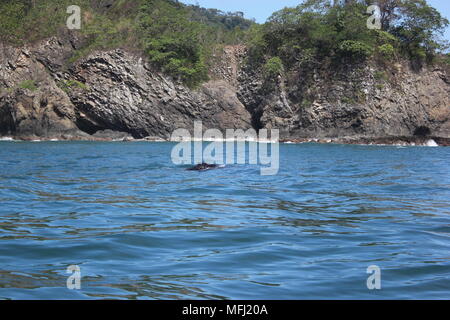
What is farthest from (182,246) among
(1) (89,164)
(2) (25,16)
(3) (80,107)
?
(2) (25,16)

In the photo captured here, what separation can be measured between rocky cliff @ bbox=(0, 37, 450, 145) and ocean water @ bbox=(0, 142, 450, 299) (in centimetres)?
2995

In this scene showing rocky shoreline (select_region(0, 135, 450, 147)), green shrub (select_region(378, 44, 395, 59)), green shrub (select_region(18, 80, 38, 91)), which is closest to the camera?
green shrub (select_region(18, 80, 38, 91))

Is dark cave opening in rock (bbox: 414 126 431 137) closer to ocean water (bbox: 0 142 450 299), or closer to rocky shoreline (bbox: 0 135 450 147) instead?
rocky shoreline (bbox: 0 135 450 147)

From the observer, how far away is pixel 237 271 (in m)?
5.04

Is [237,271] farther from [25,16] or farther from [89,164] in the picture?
[25,16]

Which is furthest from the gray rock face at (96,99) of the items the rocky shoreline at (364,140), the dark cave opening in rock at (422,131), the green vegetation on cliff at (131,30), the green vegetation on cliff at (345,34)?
the dark cave opening in rock at (422,131)

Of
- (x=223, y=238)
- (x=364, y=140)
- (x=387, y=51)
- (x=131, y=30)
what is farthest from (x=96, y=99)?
(x=223, y=238)

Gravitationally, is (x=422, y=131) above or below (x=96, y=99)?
below

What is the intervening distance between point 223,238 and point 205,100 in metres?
38.7

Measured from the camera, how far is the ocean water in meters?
4.54

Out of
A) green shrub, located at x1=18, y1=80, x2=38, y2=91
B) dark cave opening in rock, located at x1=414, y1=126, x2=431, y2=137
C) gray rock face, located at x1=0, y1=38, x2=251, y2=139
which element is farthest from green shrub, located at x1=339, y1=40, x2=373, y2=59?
green shrub, located at x1=18, y1=80, x2=38, y2=91

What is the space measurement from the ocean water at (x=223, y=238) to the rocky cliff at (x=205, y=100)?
98.3 feet

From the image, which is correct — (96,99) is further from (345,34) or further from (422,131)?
(422,131)

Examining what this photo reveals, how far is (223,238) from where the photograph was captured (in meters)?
6.50
